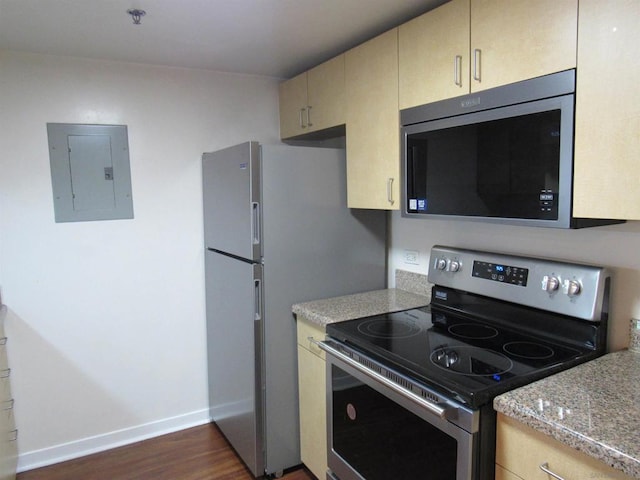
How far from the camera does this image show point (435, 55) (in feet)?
5.54

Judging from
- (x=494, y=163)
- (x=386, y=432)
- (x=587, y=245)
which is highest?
(x=494, y=163)

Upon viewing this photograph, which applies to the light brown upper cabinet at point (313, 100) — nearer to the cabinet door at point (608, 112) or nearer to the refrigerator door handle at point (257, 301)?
the refrigerator door handle at point (257, 301)

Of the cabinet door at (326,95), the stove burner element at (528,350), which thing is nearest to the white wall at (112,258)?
the cabinet door at (326,95)

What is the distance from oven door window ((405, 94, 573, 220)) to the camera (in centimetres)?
136

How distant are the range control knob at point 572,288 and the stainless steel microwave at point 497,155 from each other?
0.22m

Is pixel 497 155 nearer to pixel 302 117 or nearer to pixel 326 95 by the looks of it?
pixel 326 95

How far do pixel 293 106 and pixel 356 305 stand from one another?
1.29 m

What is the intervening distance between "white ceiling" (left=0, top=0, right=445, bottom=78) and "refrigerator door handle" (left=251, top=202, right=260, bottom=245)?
2.59 ft

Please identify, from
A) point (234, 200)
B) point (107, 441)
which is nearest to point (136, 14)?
point (234, 200)

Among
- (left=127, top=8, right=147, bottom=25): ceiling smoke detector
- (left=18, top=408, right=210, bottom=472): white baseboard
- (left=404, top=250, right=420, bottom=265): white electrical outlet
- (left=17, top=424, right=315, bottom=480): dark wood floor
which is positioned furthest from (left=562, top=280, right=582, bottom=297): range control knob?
(left=18, top=408, right=210, bottom=472): white baseboard

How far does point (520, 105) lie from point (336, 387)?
1253mm

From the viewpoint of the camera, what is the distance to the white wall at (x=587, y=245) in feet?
4.83

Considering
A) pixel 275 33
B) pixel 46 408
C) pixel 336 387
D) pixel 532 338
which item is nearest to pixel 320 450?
pixel 336 387

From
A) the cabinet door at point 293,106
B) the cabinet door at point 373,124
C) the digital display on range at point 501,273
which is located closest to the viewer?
the digital display on range at point 501,273
